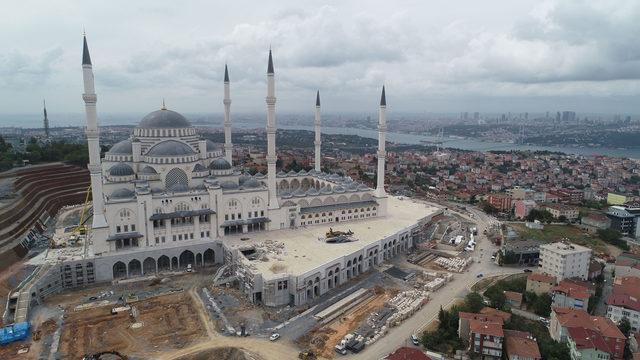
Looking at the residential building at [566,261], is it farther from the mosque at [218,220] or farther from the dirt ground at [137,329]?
the dirt ground at [137,329]

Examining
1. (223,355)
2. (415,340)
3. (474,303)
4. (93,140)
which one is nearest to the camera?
(223,355)

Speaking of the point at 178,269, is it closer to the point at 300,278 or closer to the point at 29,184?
the point at 300,278

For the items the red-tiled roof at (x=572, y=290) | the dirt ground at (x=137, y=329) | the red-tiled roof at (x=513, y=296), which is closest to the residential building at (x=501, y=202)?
the red-tiled roof at (x=572, y=290)

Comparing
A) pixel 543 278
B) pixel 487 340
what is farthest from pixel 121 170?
pixel 543 278

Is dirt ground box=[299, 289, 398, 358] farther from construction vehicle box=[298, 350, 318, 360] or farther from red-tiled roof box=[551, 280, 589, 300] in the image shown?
red-tiled roof box=[551, 280, 589, 300]

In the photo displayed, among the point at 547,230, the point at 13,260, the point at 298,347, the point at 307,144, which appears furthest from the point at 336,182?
the point at 307,144

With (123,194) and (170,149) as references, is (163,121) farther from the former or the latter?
(123,194)

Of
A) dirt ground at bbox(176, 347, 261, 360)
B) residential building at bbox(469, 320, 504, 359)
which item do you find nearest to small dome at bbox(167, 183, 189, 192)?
dirt ground at bbox(176, 347, 261, 360)

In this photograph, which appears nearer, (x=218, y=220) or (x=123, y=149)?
(x=218, y=220)
